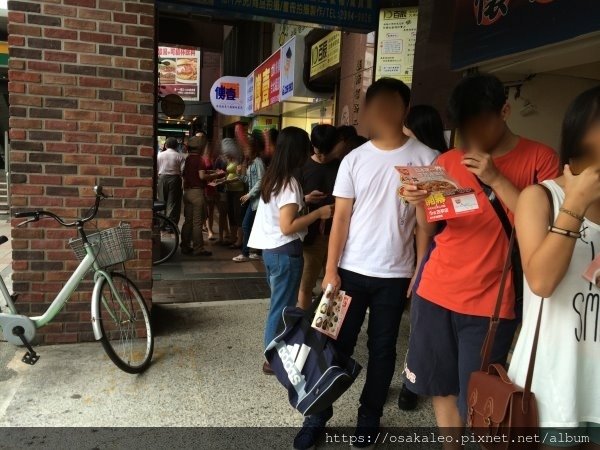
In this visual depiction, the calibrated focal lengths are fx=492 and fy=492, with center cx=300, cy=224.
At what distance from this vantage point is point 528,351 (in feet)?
5.16

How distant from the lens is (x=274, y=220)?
329 centimetres

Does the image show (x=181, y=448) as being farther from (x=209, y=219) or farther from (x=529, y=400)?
(x=209, y=219)

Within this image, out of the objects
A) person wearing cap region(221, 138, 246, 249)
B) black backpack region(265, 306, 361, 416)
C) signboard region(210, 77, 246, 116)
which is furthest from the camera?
signboard region(210, 77, 246, 116)

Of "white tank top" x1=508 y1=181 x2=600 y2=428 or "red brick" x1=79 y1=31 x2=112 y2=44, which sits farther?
"red brick" x1=79 y1=31 x2=112 y2=44

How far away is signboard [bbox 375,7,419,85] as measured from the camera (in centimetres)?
628

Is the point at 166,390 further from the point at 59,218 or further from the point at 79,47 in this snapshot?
the point at 79,47

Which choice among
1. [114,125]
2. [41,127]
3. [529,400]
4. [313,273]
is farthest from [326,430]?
[41,127]

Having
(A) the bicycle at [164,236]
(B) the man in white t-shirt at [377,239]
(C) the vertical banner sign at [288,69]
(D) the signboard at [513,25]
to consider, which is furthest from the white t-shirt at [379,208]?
(C) the vertical banner sign at [288,69]

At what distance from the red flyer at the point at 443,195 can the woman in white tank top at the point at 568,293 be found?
1.42 ft

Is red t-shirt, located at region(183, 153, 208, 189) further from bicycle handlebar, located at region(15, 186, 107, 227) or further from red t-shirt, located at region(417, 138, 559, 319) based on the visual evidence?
red t-shirt, located at region(417, 138, 559, 319)

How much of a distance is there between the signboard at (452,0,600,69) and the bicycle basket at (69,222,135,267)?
3.27m

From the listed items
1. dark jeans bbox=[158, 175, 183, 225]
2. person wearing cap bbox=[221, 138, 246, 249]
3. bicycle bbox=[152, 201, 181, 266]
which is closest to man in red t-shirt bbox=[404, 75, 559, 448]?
bicycle bbox=[152, 201, 181, 266]

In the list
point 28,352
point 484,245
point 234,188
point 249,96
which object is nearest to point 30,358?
point 28,352

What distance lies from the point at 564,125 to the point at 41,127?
346cm
